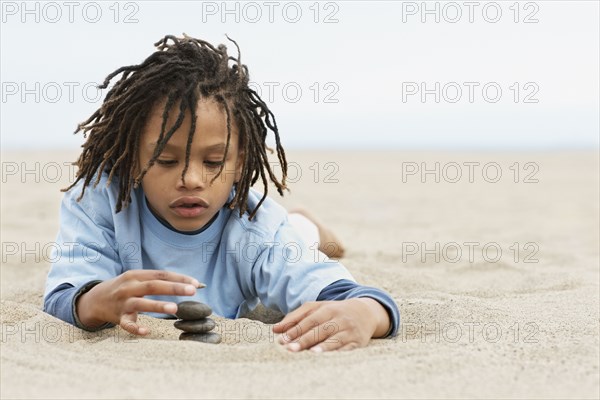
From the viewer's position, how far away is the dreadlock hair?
2773mm

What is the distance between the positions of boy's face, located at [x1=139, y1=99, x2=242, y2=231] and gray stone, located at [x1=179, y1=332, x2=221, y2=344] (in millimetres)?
530

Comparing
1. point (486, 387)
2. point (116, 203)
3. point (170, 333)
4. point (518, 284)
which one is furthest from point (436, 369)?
point (518, 284)

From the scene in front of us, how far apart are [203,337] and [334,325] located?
0.42m

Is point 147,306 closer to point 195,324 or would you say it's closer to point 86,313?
point 195,324

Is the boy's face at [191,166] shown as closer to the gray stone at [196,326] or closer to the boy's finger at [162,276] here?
the boy's finger at [162,276]

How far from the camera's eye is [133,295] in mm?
2396

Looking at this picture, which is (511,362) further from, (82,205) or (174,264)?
(82,205)

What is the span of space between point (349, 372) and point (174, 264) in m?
1.24

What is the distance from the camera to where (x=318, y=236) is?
4562mm

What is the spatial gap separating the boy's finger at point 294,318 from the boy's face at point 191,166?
1.84ft

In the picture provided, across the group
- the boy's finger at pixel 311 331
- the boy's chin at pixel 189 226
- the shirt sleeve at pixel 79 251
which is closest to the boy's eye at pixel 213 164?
the boy's chin at pixel 189 226

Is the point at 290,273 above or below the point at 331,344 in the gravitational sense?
above

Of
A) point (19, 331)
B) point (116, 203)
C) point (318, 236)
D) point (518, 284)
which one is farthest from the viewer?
point (318, 236)

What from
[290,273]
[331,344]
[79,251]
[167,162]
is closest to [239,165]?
[167,162]
